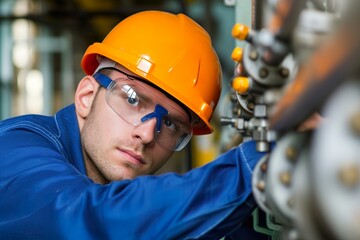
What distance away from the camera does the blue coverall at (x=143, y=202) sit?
989 mm

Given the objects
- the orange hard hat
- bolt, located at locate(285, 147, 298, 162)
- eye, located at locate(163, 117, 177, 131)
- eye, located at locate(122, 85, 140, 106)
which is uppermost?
bolt, located at locate(285, 147, 298, 162)

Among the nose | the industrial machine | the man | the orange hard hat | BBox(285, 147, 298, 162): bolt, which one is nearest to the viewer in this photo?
the industrial machine

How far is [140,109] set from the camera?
1624 millimetres

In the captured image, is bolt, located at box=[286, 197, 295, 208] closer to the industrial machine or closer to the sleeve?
the industrial machine

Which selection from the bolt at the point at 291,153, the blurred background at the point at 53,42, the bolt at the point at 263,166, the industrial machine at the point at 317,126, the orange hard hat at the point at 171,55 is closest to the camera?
the industrial machine at the point at 317,126

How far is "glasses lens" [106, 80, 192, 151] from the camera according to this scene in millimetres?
1618

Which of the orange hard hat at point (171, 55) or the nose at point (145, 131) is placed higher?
the orange hard hat at point (171, 55)

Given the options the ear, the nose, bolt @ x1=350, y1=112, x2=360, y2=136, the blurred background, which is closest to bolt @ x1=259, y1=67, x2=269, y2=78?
bolt @ x1=350, y1=112, x2=360, y2=136

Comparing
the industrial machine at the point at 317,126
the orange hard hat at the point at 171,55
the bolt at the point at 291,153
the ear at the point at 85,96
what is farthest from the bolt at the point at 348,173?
the ear at the point at 85,96

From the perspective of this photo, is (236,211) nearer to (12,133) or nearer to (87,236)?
(87,236)

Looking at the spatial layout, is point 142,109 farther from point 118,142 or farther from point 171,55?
point 171,55

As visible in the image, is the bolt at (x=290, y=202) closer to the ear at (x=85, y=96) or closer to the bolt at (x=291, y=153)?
the bolt at (x=291, y=153)

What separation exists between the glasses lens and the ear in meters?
0.12

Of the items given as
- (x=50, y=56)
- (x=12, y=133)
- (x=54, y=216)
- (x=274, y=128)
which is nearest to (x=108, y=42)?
(x=12, y=133)
